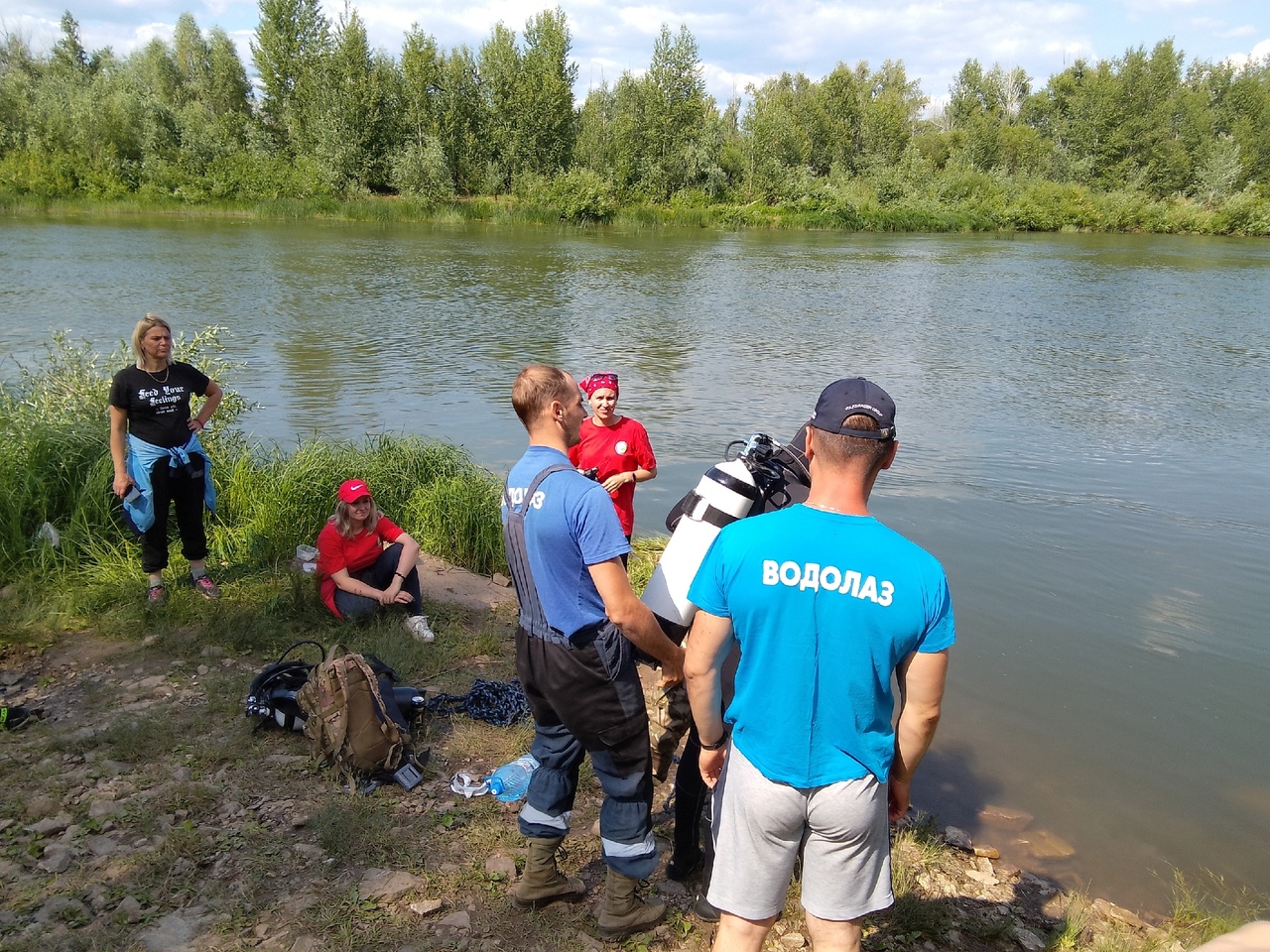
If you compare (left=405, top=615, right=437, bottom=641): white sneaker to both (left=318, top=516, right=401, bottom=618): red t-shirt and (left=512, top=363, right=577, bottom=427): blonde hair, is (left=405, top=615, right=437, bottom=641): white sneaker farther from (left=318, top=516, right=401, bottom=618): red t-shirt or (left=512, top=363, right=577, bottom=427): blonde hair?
(left=512, top=363, right=577, bottom=427): blonde hair

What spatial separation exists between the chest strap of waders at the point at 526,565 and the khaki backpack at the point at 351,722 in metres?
1.36

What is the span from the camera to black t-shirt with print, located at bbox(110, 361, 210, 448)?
5.45 meters

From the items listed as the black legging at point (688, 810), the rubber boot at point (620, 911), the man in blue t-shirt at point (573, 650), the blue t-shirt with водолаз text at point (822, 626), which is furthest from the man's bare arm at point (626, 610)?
the rubber boot at point (620, 911)

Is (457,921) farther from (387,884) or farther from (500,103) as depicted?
(500,103)

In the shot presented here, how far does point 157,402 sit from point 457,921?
12.3ft

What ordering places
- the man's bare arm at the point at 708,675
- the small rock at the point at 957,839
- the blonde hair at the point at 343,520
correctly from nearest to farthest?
the man's bare arm at the point at 708,675
the small rock at the point at 957,839
the blonde hair at the point at 343,520

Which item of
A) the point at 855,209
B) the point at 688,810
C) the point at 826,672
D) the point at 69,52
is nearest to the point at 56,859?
the point at 688,810

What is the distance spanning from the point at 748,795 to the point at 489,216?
152 ft

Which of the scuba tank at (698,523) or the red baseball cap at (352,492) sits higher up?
the scuba tank at (698,523)

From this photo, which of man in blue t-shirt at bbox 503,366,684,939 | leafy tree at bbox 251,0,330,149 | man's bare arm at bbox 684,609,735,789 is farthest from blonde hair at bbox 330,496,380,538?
leafy tree at bbox 251,0,330,149

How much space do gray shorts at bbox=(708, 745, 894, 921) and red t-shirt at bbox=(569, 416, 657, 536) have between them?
10.1 ft

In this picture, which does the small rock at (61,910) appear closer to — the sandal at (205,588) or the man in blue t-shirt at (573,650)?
the man in blue t-shirt at (573,650)

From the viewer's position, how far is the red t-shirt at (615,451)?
17.6 feet

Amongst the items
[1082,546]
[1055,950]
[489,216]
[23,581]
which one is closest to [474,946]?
[1055,950]
